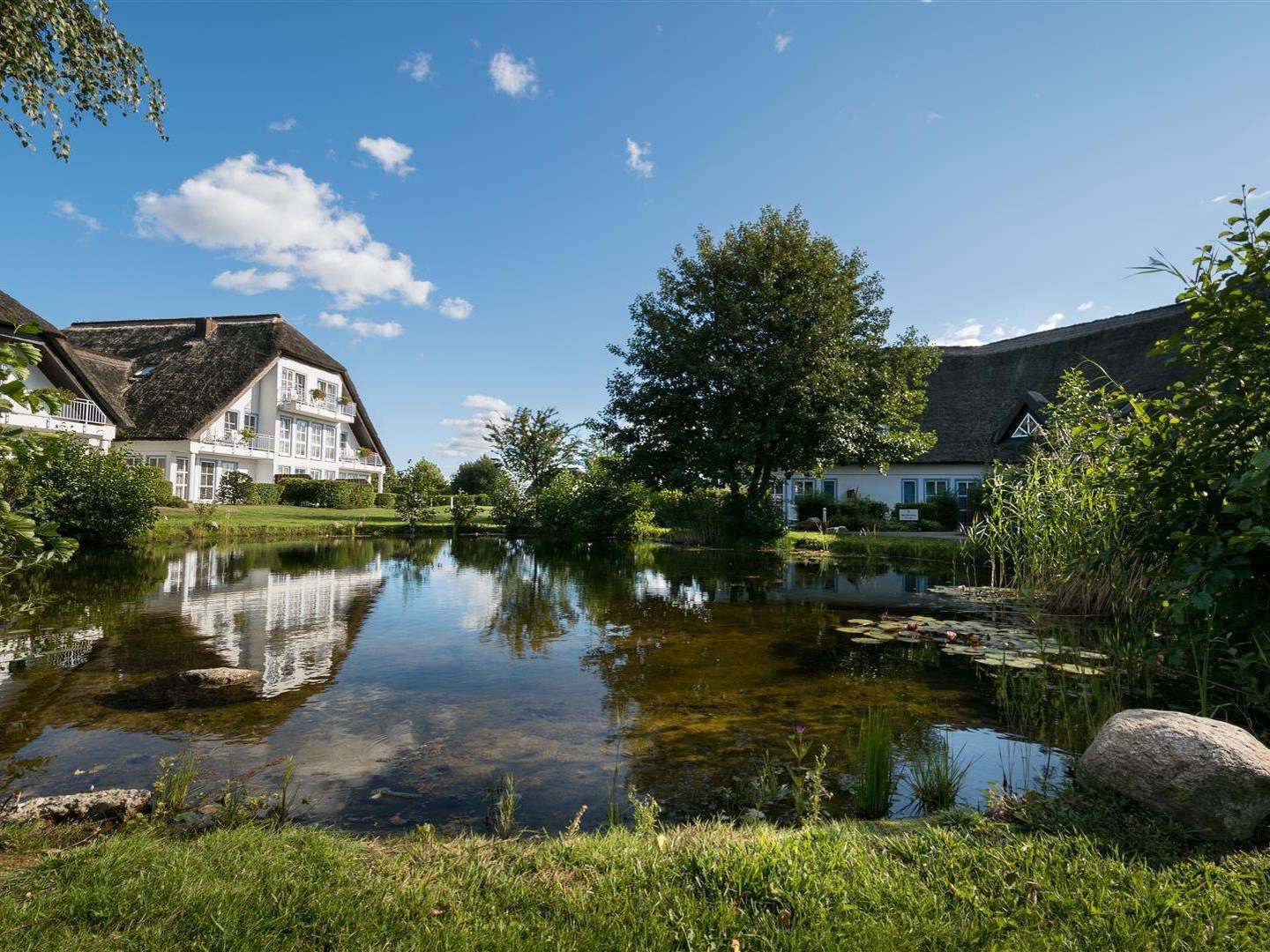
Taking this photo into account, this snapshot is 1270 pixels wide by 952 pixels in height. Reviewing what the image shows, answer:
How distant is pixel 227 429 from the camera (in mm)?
35906

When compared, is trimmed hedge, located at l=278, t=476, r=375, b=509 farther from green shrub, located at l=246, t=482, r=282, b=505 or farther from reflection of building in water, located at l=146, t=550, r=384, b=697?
reflection of building in water, located at l=146, t=550, r=384, b=697

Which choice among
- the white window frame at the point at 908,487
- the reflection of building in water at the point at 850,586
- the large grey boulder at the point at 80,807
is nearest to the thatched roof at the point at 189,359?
the reflection of building in water at the point at 850,586

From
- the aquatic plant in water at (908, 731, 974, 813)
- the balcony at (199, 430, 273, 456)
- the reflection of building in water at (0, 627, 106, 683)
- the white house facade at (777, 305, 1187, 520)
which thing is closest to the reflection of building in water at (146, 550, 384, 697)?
the reflection of building in water at (0, 627, 106, 683)

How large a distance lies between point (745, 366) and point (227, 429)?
29.1 m

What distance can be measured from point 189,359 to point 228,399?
563 cm

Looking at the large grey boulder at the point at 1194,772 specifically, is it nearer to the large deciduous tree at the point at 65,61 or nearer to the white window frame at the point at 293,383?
the large deciduous tree at the point at 65,61

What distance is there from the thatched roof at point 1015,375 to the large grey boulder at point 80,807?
2978 centimetres

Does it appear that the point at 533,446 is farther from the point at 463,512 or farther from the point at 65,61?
the point at 65,61

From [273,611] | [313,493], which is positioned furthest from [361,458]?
[273,611]

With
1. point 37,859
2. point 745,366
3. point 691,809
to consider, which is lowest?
point 691,809

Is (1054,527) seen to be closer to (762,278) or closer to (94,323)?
(762,278)

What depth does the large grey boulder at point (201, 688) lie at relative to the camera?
6.25 metres

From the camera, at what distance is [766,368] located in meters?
23.2

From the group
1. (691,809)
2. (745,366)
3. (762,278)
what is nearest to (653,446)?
(745,366)
